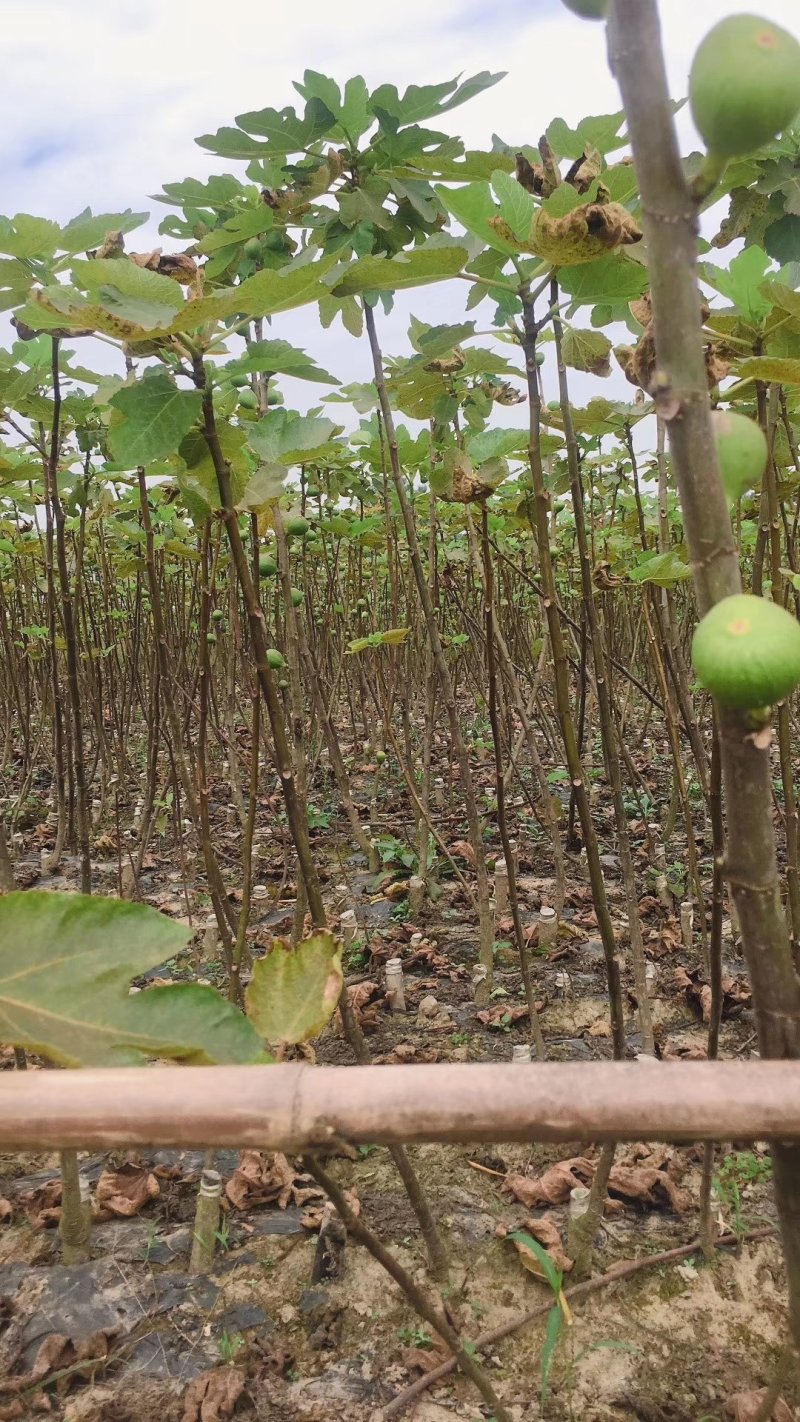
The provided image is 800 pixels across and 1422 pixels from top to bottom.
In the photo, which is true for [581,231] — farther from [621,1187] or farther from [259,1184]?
[259,1184]

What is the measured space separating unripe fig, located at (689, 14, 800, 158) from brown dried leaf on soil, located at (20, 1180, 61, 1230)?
2.28 metres

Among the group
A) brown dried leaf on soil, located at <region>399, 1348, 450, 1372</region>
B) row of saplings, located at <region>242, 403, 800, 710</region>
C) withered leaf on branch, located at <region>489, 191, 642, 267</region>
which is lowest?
brown dried leaf on soil, located at <region>399, 1348, 450, 1372</region>

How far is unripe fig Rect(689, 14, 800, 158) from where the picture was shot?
45cm

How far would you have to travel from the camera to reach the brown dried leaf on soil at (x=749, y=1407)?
4.32 ft

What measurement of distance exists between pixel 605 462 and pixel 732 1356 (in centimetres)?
400

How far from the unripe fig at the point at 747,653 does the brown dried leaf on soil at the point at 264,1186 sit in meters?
1.88

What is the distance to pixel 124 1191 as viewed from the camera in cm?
201

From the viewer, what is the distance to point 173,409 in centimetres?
114

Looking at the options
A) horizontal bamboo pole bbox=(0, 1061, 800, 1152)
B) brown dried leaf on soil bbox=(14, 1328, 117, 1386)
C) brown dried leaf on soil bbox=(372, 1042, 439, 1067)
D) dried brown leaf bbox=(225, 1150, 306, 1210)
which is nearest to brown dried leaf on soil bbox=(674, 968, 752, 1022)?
brown dried leaf on soil bbox=(372, 1042, 439, 1067)

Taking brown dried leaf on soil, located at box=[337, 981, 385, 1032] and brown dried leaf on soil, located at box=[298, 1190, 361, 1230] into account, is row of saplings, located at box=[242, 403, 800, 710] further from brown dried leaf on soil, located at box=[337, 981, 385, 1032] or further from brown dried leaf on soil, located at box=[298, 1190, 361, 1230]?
brown dried leaf on soil, located at box=[337, 981, 385, 1032]

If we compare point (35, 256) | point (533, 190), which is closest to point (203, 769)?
point (35, 256)

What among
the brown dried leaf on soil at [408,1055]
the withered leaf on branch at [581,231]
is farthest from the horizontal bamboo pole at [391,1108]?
the brown dried leaf on soil at [408,1055]

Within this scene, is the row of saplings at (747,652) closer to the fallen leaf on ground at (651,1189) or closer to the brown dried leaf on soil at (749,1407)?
the brown dried leaf on soil at (749,1407)

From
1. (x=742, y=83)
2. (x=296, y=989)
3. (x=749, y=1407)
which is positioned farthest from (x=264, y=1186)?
(x=742, y=83)
